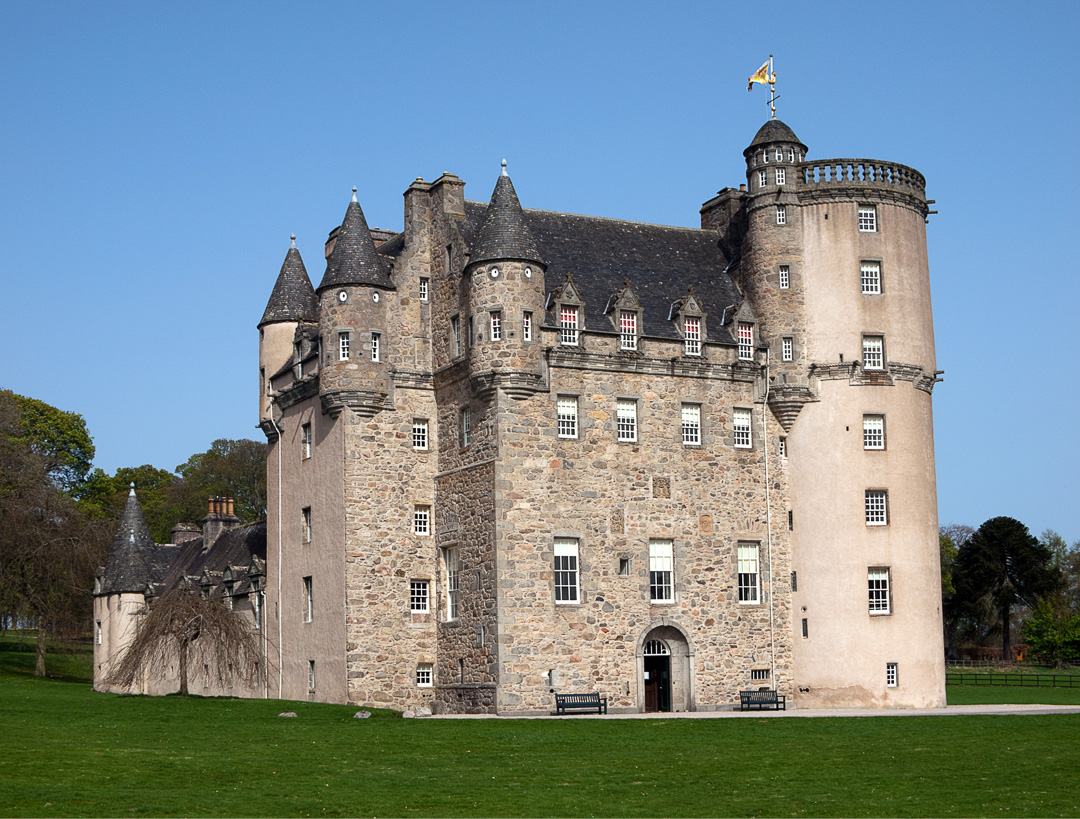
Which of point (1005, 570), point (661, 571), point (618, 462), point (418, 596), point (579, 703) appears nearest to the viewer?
point (579, 703)

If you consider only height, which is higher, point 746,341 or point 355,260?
point 355,260

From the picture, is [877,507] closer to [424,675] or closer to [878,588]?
[878,588]

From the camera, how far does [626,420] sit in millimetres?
43875

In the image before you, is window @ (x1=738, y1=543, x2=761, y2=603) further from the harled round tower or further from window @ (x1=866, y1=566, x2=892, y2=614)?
window @ (x1=866, y1=566, x2=892, y2=614)

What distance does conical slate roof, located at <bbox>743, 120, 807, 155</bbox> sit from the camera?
1885 inches

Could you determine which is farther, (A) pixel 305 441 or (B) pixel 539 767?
(A) pixel 305 441

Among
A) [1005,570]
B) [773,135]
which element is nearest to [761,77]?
[773,135]

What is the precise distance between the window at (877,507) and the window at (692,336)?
753cm

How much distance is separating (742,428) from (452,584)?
11.0 meters

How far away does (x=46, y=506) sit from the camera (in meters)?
61.5

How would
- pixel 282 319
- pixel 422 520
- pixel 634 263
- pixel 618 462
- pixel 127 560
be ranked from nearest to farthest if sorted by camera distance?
1. pixel 618 462
2. pixel 422 520
3. pixel 634 263
4. pixel 282 319
5. pixel 127 560

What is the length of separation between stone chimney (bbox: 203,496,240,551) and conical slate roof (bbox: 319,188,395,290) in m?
25.8

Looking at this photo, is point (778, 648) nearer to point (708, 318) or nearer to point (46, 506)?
point (708, 318)

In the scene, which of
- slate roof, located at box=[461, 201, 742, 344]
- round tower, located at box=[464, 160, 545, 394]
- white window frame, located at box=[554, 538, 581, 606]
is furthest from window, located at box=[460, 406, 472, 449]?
slate roof, located at box=[461, 201, 742, 344]
